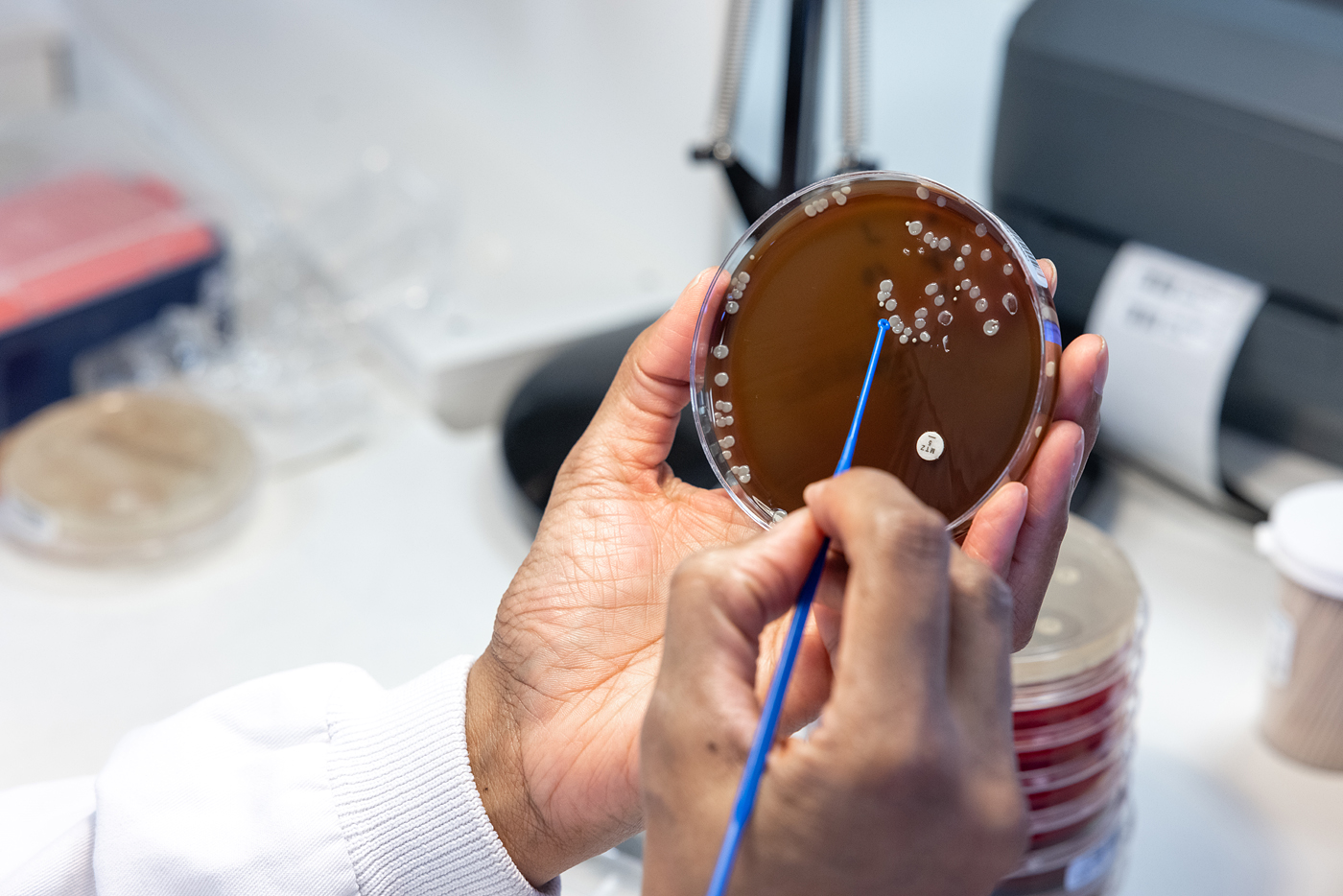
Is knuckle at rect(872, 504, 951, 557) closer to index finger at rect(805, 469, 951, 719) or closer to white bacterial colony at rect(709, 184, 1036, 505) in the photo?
index finger at rect(805, 469, 951, 719)

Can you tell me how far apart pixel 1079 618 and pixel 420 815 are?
1.59 feet

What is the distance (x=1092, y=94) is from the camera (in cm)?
115

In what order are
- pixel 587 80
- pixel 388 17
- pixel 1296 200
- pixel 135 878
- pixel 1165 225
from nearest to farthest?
pixel 135 878 → pixel 1296 200 → pixel 1165 225 → pixel 587 80 → pixel 388 17

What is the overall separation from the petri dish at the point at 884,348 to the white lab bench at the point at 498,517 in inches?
12.2

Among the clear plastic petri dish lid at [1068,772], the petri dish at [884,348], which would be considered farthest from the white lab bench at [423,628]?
the petri dish at [884,348]

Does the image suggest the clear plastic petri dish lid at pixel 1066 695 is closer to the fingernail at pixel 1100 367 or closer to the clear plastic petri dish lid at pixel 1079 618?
the clear plastic petri dish lid at pixel 1079 618

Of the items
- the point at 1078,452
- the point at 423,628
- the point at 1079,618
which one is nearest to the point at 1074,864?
the point at 1079,618

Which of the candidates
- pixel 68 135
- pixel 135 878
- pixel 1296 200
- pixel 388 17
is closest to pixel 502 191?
pixel 388 17

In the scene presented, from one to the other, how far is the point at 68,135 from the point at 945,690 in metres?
1.75

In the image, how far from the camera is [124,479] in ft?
4.12

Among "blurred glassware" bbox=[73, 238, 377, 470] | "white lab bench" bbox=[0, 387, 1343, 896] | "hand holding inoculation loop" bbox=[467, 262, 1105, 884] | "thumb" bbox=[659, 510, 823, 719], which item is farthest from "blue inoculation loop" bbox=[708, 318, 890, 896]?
"blurred glassware" bbox=[73, 238, 377, 470]

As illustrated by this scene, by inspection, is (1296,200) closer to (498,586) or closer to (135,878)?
(498,586)

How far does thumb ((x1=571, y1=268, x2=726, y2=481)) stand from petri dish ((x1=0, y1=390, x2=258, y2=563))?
57cm

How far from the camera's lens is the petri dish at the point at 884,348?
701mm
